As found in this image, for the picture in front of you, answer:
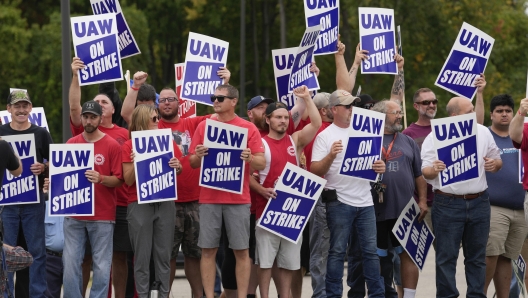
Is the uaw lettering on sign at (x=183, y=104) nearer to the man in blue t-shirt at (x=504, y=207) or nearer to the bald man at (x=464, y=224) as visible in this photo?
the bald man at (x=464, y=224)

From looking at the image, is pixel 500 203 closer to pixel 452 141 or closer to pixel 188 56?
pixel 452 141

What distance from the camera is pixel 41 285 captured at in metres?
11.8

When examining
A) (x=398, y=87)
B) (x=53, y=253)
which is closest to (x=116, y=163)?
(x=53, y=253)

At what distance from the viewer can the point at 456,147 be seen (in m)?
11.3

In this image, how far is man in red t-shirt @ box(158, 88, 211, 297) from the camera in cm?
1189

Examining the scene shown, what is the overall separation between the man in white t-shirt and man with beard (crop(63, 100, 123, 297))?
6.66 ft

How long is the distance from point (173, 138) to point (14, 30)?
1711cm

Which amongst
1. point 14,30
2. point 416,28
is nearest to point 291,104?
point 14,30

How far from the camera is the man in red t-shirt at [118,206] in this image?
11.8 metres

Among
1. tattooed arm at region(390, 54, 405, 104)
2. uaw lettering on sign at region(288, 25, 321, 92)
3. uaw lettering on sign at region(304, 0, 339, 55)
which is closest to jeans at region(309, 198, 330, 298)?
uaw lettering on sign at region(288, 25, 321, 92)

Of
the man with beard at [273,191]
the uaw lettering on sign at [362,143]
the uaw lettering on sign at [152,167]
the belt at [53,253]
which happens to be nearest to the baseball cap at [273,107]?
the man with beard at [273,191]

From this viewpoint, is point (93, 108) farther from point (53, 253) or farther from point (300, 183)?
point (300, 183)

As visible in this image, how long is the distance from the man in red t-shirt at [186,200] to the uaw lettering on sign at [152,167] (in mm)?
589

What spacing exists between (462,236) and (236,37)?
1035 inches
